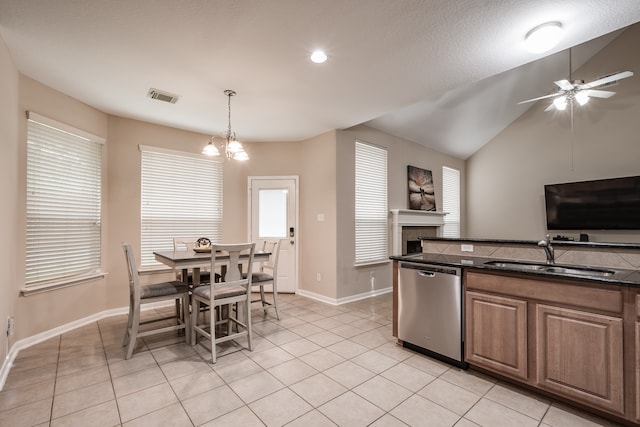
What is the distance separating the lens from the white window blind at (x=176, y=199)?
4234 millimetres

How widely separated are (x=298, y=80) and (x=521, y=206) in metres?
5.79

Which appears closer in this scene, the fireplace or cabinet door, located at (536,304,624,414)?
cabinet door, located at (536,304,624,414)

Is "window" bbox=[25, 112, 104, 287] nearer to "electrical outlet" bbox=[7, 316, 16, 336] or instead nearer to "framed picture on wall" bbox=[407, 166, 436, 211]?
"electrical outlet" bbox=[7, 316, 16, 336]

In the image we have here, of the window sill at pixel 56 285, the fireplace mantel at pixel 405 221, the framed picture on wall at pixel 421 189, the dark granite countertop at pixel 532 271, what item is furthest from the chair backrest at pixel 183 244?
the framed picture on wall at pixel 421 189

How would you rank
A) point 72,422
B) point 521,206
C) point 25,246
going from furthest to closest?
point 521,206, point 25,246, point 72,422

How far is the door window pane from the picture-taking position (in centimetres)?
516

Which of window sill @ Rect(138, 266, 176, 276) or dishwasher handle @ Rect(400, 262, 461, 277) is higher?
dishwasher handle @ Rect(400, 262, 461, 277)

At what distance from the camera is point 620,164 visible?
499 centimetres

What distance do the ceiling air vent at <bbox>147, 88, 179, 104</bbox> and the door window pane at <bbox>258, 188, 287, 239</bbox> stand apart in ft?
6.85

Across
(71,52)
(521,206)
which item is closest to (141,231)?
(71,52)

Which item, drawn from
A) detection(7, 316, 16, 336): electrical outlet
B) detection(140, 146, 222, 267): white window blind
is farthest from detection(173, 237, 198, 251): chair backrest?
detection(7, 316, 16, 336): electrical outlet

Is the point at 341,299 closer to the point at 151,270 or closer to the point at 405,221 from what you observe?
the point at 405,221

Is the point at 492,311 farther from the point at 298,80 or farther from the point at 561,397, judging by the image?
the point at 298,80

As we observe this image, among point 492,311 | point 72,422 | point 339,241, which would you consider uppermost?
point 339,241
